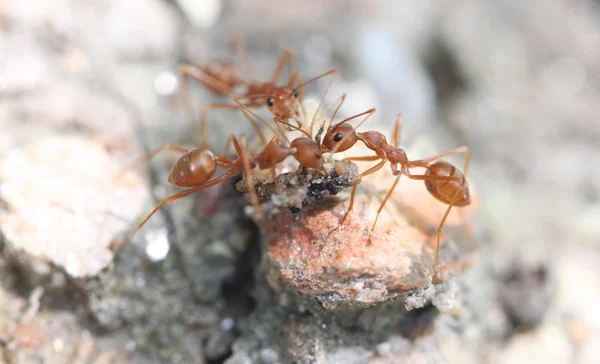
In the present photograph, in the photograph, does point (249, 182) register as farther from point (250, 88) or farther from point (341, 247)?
point (250, 88)

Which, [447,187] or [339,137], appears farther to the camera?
[447,187]

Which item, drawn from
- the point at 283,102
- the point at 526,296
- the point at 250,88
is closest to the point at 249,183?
the point at 283,102

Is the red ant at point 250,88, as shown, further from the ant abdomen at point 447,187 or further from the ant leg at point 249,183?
the ant abdomen at point 447,187

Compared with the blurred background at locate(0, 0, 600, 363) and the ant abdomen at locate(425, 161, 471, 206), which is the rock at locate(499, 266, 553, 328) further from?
the ant abdomen at locate(425, 161, 471, 206)

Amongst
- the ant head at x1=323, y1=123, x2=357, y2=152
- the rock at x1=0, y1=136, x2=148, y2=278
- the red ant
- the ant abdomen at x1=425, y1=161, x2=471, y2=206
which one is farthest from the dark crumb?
the rock at x1=0, y1=136, x2=148, y2=278

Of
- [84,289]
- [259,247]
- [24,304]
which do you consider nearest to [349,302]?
[259,247]

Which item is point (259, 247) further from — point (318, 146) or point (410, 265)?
point (410, 265)
